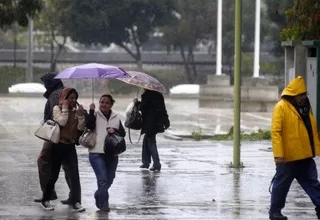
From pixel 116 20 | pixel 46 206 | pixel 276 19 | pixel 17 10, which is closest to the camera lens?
pixel 46 206

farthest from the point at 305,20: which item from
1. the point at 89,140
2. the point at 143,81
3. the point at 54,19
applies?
the point at 54,19

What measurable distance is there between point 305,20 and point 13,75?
3857 centimetres

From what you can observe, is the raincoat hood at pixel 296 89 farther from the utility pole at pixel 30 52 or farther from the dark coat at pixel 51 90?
the utility pole at pixel 30 52

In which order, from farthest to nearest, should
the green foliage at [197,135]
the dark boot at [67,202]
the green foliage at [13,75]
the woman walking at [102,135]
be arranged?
the green foliage at [13,75]
the green foliage at [197,135]
the dark boot at [67,202]
the woman walking at [102,135]

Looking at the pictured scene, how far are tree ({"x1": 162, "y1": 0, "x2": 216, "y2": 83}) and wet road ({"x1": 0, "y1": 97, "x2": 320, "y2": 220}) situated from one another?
3458 centimetres

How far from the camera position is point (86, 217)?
12.9 metres

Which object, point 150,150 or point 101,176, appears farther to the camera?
point 150,150

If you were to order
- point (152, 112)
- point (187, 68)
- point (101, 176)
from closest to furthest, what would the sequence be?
point (101, 176) < point (152, 112) < point (187, 68)

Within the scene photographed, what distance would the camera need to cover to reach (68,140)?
13.2m

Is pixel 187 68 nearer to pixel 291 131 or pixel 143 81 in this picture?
pixel 143 81

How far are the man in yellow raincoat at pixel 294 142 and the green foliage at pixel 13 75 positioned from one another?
4534cm

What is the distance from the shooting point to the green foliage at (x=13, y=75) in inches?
2277

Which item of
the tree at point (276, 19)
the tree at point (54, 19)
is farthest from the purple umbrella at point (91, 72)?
the tree at point (54, 19)

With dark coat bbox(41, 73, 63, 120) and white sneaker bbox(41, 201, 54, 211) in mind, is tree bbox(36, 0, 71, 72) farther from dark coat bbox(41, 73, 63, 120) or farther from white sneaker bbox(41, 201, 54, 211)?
white sneaker bbox(41, 201, 54, 211)
